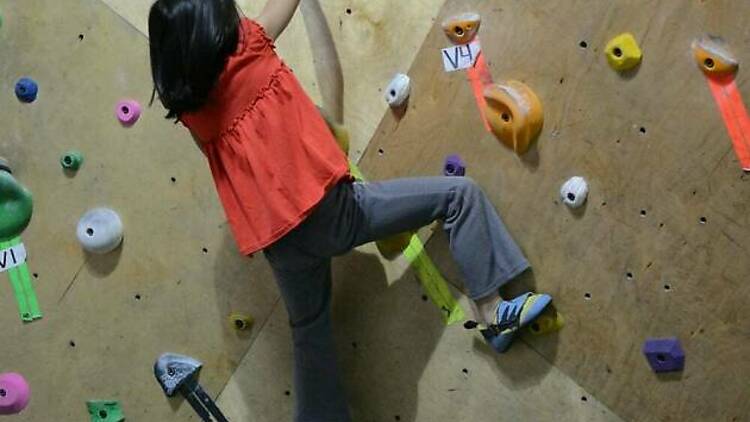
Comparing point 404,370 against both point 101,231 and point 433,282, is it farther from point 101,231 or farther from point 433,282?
point 101,231

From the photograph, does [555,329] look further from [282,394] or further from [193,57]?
[193,57]

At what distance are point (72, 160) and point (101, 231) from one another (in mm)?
165

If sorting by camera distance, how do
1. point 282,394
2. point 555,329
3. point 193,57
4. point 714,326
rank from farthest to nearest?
point 282,394
point 555,329
point 714,326
point 193,57

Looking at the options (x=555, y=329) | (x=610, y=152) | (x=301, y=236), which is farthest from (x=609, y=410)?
(x=301, y=236)

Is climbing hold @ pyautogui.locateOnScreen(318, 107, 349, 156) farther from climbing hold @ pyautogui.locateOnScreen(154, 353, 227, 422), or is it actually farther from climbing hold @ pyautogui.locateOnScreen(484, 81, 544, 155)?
climbing hold @ pyautogui.locateOnScreen(154, 353, 227, 422)

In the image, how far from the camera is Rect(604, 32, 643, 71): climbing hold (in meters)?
1.66

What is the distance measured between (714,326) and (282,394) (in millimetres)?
861

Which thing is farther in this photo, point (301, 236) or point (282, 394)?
point (282, 394)

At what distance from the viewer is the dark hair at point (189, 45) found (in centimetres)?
155

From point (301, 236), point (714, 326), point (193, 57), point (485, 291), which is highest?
point (193, 57)

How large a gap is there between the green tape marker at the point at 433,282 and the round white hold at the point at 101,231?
0.56 meters

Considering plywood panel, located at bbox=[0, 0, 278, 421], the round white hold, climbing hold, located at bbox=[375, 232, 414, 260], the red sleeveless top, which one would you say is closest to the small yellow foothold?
climbing hold, located at bbox=[375, 232, 414, 260]

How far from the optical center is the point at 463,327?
187 centimetres

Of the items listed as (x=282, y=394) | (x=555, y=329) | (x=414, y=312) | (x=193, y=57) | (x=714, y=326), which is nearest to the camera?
(x=193, y=57)
